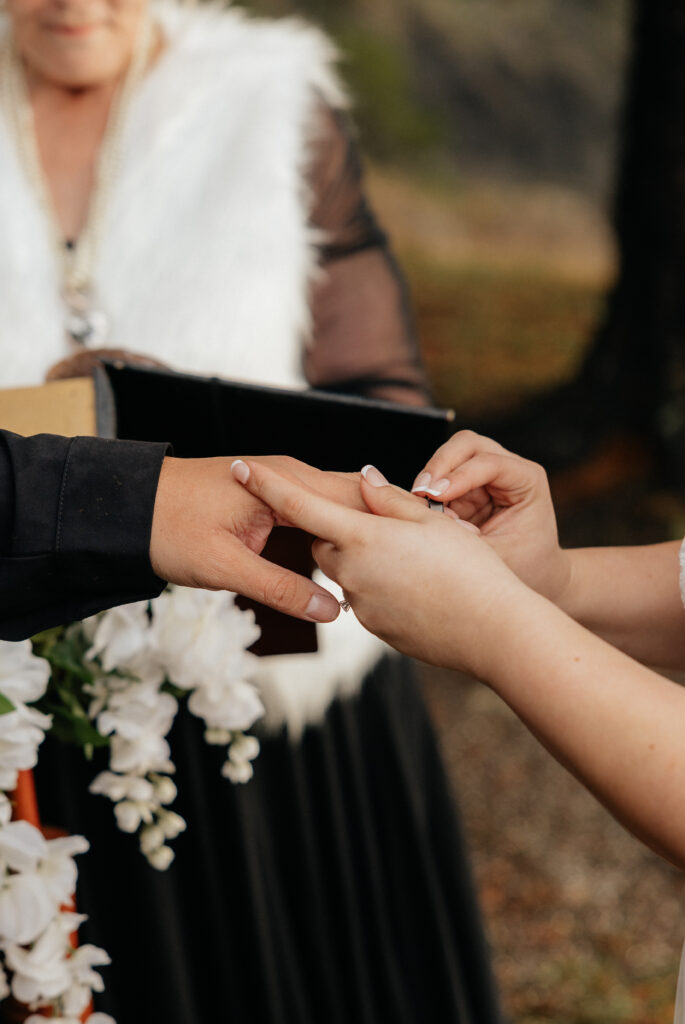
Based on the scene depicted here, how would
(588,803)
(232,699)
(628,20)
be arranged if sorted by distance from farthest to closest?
(628,20) → (588,803) → (232,699)

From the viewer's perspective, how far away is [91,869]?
1043mm

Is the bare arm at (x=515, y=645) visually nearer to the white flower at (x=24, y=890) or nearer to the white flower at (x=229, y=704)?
the white flower at (x=229, y=704)

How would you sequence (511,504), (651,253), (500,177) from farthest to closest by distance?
1. (500,177)
2. (651,253)
3. (511,504)

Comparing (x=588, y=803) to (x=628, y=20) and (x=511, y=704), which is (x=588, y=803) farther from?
(x=628, y=20)

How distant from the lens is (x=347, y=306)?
1.25 metres

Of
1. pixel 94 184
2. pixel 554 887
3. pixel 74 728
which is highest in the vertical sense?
pixel 94 184

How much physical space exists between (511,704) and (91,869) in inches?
26.5

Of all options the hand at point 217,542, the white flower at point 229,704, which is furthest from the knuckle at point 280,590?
the white flower at point 229,704

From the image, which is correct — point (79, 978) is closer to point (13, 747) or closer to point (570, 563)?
point (13, 747)

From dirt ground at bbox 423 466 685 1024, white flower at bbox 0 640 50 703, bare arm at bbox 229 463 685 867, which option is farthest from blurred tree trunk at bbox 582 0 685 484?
white flower at bbox 0 640 50 703

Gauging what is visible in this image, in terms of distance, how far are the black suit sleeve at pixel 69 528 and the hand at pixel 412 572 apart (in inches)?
3.0

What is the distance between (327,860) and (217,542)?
2.28 ft

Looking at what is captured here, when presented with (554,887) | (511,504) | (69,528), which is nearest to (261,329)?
(511,504)

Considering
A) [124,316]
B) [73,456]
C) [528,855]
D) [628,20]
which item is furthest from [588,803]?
[628,20]
